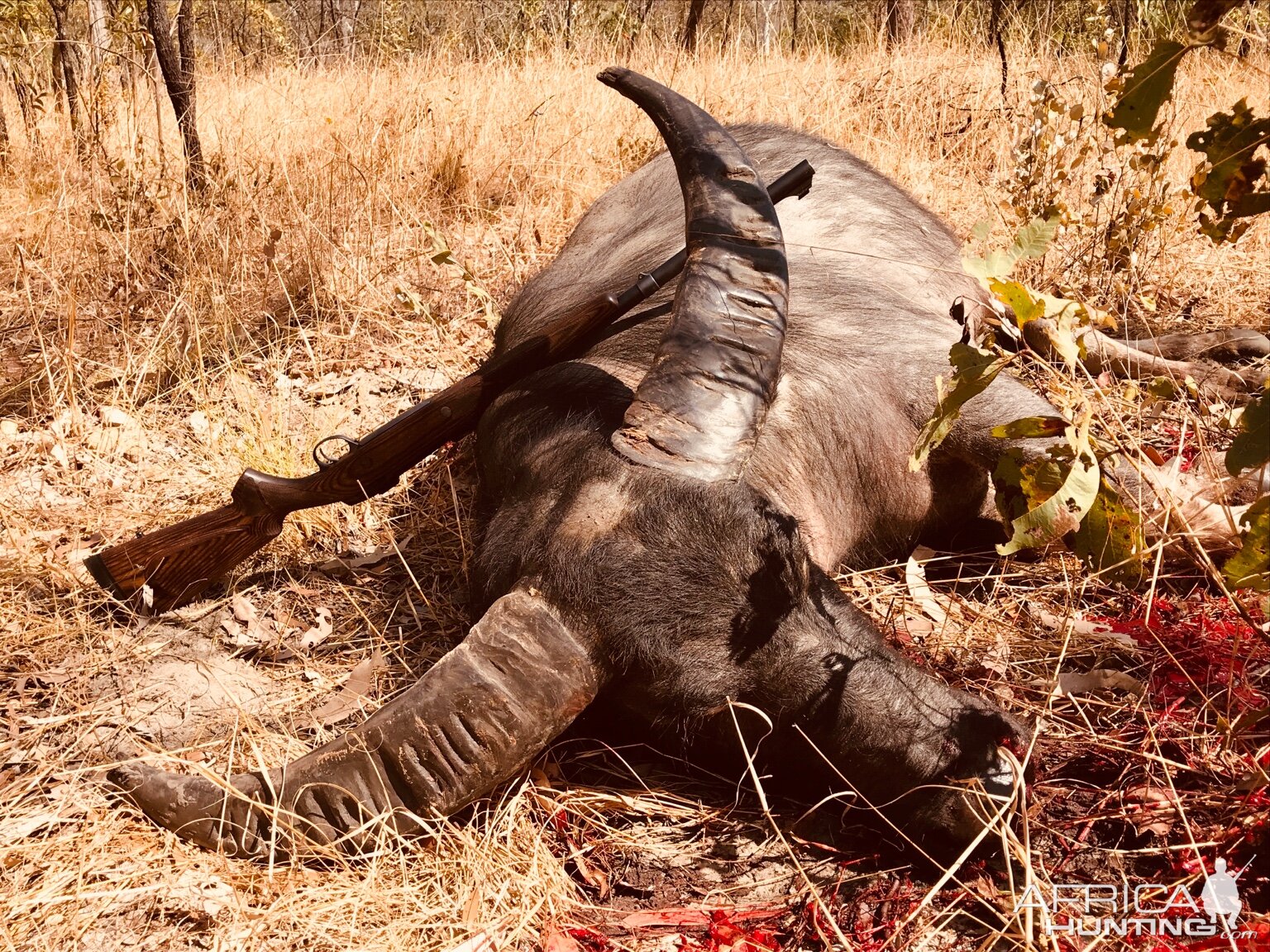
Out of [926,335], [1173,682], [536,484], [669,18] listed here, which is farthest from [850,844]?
[669,18]

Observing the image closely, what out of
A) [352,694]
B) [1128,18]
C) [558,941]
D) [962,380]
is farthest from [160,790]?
[1128,18]

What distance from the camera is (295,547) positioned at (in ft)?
13.2

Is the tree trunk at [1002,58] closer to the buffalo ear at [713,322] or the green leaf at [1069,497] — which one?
the buffalo ear at [713,322]

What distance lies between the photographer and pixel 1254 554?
6.38 ft

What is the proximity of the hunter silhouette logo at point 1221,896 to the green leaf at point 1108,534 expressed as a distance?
0.66 m

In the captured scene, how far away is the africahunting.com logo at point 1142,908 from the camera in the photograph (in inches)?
86.9

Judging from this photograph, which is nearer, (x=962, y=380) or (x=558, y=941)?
(x=962, y=380)

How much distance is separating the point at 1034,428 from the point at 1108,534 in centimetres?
32

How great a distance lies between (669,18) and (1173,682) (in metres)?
21.7

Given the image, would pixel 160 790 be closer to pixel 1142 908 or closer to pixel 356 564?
pixel 356 564

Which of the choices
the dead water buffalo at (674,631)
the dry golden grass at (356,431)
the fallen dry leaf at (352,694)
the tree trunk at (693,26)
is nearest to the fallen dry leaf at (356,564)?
the dry golden grass at (356,431)

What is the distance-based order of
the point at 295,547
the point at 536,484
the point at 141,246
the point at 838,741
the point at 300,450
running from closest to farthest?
the point at 838,741 → the point at 536,484 → the point at 295,547 → the point at 300,450 → the point at 141,246

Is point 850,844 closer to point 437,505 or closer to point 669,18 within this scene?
point 437,505

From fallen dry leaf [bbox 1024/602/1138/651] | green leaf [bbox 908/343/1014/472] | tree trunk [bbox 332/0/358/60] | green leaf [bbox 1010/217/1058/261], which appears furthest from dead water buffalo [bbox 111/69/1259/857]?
tree trunk [bbox 332/0/358/60]
